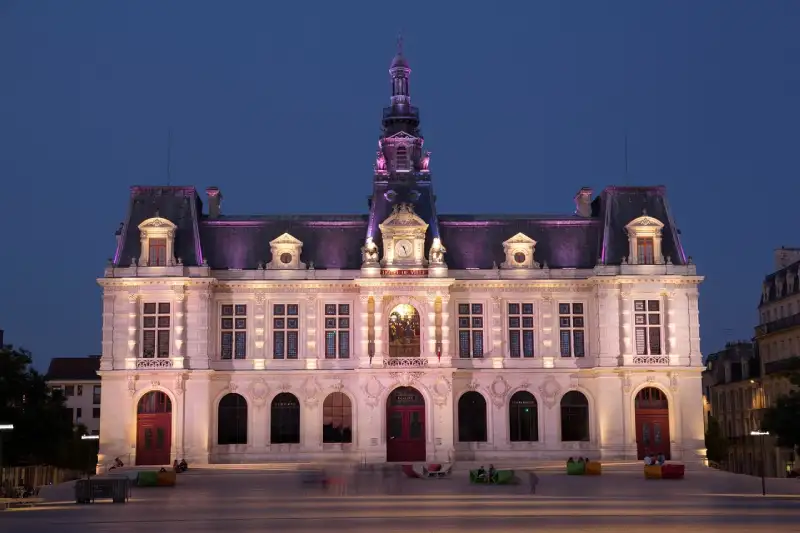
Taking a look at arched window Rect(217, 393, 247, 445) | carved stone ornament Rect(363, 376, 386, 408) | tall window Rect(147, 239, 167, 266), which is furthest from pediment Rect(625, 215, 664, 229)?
tall window Rect(147, 239, 167, 266)

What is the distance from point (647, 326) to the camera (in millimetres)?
61219

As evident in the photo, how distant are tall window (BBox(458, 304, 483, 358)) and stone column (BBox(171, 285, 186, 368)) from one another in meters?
14.3

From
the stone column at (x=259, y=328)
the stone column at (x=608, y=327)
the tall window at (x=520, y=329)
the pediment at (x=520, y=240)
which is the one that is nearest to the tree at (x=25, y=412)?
the stone column at (x=259, y=328)

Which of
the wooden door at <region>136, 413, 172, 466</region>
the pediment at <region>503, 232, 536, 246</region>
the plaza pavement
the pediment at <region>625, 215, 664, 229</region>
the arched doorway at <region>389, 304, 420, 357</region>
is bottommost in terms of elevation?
the plaza pavement

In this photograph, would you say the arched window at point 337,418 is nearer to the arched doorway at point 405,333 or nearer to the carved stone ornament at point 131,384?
the arched doorway at point 405,333

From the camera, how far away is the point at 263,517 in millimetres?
29953

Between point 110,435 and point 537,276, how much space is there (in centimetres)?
2345

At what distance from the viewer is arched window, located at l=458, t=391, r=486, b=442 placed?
2424 inches

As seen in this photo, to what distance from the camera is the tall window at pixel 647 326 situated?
2409 inches

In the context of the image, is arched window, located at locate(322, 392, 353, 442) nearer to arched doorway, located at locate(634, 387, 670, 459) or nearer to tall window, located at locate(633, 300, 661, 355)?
arched doorway, located at locate(634, 387, 670, 459)

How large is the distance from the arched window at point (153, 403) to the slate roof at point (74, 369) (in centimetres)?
5583

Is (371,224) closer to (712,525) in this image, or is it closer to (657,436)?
(657,436)

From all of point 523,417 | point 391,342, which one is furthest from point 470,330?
point 523,417

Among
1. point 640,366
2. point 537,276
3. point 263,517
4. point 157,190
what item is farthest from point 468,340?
point 263,517
